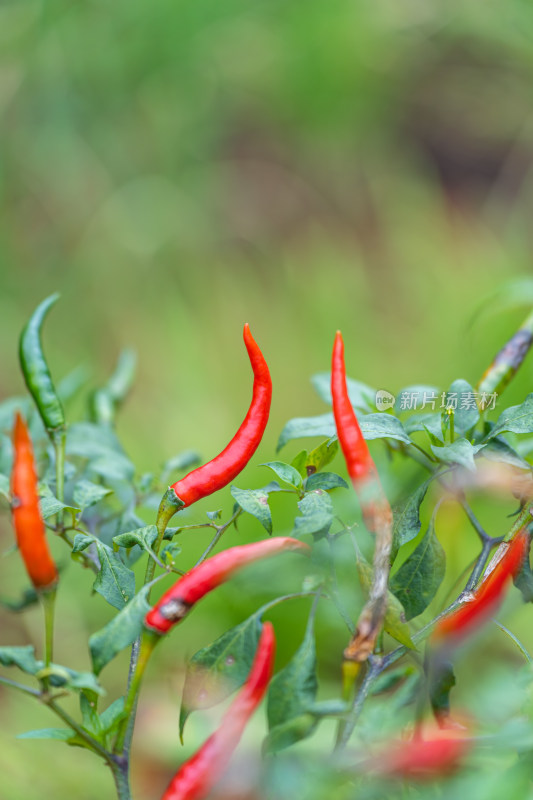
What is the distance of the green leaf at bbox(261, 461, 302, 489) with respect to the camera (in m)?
0.50

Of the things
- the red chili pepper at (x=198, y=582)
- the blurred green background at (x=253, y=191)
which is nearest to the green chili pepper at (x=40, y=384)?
the red chili pepper at (x=198, y=582)

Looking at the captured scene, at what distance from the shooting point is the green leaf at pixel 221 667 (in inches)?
17.7

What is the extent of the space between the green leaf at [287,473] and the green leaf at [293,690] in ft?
0.32

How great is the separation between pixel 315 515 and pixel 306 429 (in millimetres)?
133

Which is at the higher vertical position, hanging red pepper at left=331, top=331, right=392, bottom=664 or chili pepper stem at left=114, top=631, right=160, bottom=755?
hanging red pepper at left=331, top=331, right=392, bottom=664

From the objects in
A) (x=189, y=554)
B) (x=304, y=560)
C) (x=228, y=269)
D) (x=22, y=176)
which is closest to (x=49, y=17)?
(x=22, y=176)

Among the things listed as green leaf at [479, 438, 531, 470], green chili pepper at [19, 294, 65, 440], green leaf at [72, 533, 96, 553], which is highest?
green chili pepper at [19, 294, 65, 440]

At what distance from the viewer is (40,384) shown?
0.63 metres

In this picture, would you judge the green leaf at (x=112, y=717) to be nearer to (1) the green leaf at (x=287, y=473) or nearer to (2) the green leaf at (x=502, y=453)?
(1) the green leaf at (x=287, y=473)

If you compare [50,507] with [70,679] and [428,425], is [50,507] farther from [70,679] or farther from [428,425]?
[428,425]

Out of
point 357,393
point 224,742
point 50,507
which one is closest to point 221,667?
point 224,742

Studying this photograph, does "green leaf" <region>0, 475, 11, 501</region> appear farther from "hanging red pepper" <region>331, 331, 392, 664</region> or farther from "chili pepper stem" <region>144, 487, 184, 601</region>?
"hanging red pepper" <region>331, 331, 392, 664</region>

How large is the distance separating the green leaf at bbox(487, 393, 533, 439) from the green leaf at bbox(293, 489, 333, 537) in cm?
12

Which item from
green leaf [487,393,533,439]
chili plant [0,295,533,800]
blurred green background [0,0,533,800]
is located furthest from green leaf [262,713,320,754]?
blurred green background [0,0,533,800]
